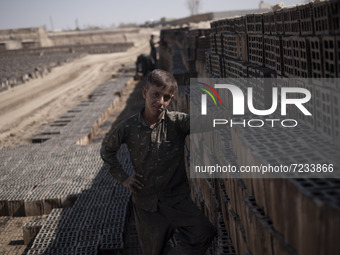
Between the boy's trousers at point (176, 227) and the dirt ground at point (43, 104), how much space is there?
3.30m

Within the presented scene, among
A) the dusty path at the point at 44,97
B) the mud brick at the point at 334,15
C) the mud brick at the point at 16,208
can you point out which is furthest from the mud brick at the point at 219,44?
the dusty path at the point at 44,97

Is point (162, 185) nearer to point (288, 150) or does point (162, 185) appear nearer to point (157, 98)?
point (157, 98)

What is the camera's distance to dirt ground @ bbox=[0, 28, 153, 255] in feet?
22.6

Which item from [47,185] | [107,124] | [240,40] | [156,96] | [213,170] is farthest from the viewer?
[107,124]

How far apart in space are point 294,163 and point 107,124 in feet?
38.7

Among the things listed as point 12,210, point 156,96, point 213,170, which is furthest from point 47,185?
point 156,96

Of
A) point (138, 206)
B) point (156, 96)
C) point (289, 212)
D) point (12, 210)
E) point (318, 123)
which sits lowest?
point (12, 210)

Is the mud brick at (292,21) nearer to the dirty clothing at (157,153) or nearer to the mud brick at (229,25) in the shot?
the dirty clothing at (157,153)

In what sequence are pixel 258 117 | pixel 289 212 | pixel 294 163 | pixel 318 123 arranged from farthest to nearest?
1. pixel 258 117
2. pixel 318 123
3. pixel 294 163
4. pixel 289 212

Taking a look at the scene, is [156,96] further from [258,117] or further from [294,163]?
[294,163]

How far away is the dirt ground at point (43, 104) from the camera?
271 inches

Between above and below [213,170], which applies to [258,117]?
above

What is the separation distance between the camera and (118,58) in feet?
138

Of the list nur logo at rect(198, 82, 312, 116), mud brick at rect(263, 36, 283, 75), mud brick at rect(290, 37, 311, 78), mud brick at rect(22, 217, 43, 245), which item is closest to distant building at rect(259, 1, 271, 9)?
mud brick at rect(22, 217, 43, 245)
